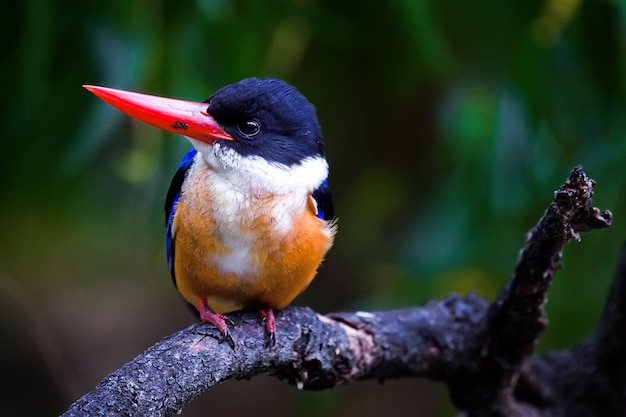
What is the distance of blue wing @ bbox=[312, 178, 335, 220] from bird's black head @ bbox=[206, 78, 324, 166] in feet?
0.32

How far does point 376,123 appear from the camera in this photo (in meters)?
4.02

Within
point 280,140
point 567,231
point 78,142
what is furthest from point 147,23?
point 567,231

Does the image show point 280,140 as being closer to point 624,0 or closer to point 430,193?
point 624,0

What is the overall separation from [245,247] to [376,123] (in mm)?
2046

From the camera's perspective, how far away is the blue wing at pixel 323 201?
2.22m

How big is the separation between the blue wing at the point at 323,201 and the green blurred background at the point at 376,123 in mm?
552

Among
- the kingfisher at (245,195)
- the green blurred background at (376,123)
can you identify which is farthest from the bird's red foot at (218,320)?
the green blurred background at (376,123)

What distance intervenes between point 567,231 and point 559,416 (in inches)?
40.3

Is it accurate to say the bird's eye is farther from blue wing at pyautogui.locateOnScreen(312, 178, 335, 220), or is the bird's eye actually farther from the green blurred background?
the green blurred background

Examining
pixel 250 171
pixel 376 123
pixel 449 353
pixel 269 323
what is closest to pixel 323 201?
pixel 250 171

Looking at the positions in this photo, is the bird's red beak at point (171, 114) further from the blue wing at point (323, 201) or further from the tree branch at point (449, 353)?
the tree branch at point (449, 353)

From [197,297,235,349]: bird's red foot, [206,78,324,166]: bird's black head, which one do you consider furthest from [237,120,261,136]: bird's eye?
[197,297,235,349]: bird's red foot

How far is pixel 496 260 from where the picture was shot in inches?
126

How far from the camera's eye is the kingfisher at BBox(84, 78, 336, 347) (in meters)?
2.07
